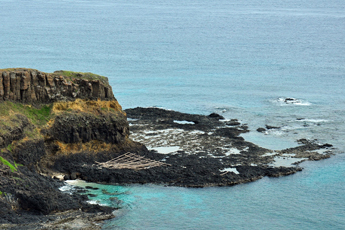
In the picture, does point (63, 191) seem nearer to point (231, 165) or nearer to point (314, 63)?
point (231, 165)

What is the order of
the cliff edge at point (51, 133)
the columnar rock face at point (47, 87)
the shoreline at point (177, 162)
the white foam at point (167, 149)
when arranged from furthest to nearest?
the white foam at point (167, 149)
the columnar rock face at point (47, 87)
the cliff edge at point (51, 133)
the shoreline at point (177, 162)

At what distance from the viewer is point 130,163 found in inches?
2879

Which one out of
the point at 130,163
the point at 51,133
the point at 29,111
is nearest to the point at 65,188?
the point at 51,133

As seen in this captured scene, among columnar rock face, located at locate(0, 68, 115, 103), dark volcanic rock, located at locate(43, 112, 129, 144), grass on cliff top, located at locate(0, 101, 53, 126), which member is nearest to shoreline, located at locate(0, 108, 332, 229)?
dark volcanic rock, located at locate(43, 112, 129, 144)

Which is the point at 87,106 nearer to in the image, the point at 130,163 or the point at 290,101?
the point at 130,163

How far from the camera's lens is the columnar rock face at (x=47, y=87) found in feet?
229

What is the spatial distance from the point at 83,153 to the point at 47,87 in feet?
33.1

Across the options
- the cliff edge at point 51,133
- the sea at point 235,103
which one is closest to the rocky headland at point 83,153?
the cliff edge at point 51,133

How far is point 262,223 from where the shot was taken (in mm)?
59156

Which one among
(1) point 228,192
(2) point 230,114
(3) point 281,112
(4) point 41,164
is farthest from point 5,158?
(3) point 281,112

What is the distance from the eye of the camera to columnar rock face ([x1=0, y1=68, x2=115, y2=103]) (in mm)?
69706

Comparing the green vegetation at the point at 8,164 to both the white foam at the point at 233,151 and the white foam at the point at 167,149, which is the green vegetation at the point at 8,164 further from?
the white foam at the point at 233,151

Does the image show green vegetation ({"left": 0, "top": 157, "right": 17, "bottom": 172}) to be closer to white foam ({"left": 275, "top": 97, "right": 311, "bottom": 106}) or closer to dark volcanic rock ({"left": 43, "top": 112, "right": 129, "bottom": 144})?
dark volcanic rock ({"left": 43, "top": 112, "right": 129, "bottom": 144})

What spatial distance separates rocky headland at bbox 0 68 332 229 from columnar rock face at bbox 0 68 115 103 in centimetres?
13
